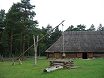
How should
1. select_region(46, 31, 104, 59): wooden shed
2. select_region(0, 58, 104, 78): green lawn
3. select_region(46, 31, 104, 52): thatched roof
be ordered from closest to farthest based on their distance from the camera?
select_region(0, 58, 104, 78): green lawn < select_region(46, 31, 104, 59): wooden shed < select_region(46, 31, 104, 52): thatched roof

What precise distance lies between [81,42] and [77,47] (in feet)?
6.03

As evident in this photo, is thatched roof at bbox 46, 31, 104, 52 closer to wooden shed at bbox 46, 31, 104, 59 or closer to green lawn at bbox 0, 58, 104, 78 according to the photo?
wooden shed at bbox 46, 31, 104, 59

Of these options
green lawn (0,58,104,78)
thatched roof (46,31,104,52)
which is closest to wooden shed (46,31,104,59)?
thatched roof (46,31,104,52)

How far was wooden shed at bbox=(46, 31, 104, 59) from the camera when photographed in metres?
45.8

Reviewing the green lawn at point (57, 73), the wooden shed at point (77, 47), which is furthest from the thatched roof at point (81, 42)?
the green lawn at point (57, 73)

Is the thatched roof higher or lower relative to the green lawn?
higher

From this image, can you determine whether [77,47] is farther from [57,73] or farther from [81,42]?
[57,73]

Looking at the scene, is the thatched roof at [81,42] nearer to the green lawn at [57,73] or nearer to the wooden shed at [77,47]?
the wooden shed at [77,47]

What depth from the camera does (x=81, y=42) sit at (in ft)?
157

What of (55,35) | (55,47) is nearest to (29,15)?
(55,47)

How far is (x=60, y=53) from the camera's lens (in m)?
46.1

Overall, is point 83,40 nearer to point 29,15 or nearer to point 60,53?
point 60,53

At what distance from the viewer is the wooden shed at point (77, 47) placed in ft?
150

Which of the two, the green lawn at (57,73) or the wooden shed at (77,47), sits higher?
the wooden shed at (77,47)
